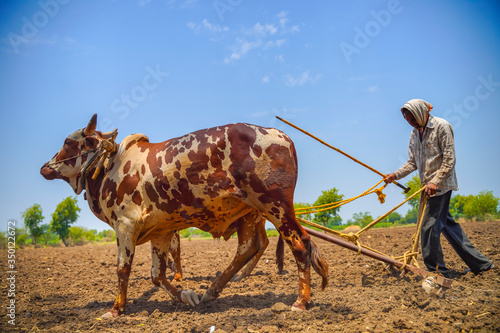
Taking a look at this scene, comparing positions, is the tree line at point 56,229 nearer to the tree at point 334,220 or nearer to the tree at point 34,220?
the tree at point 34,220

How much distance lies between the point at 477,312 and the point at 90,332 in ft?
14.1

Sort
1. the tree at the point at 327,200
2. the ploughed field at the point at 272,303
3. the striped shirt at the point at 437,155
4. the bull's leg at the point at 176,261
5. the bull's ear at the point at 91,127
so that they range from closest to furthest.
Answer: the ploughed field at the point at 272,303
the striped shirt at the point at 437,155
the bull's ear at the point at 91,127
the bull's leg at the point at 176,261
the tree at the point at 327,200

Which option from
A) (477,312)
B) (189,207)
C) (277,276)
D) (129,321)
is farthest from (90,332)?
(477,312)

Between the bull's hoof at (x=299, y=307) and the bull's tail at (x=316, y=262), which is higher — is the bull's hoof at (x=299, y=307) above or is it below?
below

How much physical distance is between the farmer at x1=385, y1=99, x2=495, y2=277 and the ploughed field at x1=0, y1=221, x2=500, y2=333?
1.19 ft

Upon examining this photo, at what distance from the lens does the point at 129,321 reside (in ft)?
15.4

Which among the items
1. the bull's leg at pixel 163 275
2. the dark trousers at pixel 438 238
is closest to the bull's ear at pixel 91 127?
the bull's leg at pixel 163 275

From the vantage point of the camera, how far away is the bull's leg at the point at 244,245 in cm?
557

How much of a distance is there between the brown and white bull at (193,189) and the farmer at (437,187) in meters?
1.76

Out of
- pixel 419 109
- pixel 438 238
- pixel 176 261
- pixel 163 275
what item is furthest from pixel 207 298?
pixel 419 109

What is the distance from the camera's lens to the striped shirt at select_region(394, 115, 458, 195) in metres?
5.44

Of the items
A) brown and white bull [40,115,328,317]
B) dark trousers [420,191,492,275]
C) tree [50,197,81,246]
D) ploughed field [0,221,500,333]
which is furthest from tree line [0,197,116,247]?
dark trousers [420,191,492,275]

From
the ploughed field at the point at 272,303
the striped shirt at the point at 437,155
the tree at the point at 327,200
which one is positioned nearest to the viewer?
the ploughed field at the point at 272,303

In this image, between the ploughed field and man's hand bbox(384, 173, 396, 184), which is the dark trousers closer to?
the ploughed field
